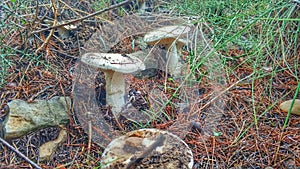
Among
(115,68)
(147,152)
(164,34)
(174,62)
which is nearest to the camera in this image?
(147,152)

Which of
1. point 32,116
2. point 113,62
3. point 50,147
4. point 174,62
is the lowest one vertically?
point 50,147

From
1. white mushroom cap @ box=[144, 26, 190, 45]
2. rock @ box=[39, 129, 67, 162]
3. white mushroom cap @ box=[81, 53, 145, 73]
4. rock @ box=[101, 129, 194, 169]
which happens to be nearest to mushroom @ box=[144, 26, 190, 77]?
white mushroom cap @ box=[144, 26, 190, 45]

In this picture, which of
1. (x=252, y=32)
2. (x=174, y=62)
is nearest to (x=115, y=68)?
(x=174, y=62)

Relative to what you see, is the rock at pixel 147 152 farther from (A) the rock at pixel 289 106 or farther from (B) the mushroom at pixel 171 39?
(A) the rock at pixel 289 106

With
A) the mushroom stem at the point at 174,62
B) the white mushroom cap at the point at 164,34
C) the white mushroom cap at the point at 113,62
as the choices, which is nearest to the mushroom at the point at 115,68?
the white mushroom cap at the point at 113,62

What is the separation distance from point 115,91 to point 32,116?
1.30 feet

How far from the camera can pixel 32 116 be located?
1.37m

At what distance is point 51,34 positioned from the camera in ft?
5.83

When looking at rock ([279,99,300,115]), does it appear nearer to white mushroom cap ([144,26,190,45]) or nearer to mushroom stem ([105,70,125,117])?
white mushroom cap ([144,26,190,45])

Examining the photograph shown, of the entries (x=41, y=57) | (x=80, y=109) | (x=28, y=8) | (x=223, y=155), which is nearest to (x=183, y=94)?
(x=223, y=155)

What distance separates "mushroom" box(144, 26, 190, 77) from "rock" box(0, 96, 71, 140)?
1.83 feet

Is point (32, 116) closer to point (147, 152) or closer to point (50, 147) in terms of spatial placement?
point (50, 147)

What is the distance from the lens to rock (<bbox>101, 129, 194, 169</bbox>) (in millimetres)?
1127

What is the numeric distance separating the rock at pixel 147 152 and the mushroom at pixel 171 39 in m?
0.49
